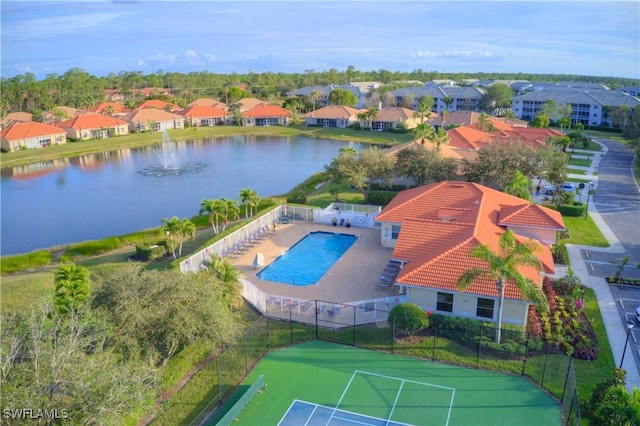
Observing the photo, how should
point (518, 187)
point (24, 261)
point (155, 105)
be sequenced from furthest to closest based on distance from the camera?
point (155, 105) < point (518, 187) < point (24, 261)

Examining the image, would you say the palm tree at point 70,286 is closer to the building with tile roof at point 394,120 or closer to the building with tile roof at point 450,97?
the building with tile roof at point 394,120

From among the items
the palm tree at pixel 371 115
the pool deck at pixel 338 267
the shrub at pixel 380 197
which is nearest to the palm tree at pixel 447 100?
the palm tree at pixel 371 115

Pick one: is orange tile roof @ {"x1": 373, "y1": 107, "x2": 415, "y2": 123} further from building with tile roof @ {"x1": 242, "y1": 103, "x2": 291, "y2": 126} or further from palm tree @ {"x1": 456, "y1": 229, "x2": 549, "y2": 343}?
palm tree @ {"x1": 456, "y1": 229, "x2": 549, "y2": 343}

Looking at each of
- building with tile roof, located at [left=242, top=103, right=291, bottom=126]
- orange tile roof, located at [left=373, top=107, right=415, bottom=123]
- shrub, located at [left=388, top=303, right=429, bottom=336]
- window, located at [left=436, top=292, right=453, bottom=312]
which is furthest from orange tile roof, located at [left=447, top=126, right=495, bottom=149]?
building with tile roof, located at [left=242, top=103, right=291, bottom=126]

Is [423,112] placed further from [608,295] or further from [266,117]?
[608,295]

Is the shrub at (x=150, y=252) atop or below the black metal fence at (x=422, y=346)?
atop

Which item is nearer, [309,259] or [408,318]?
[408,318]

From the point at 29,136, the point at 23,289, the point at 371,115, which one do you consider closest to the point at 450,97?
the point at 371,115

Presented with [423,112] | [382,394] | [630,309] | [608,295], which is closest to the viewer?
[382,394]
